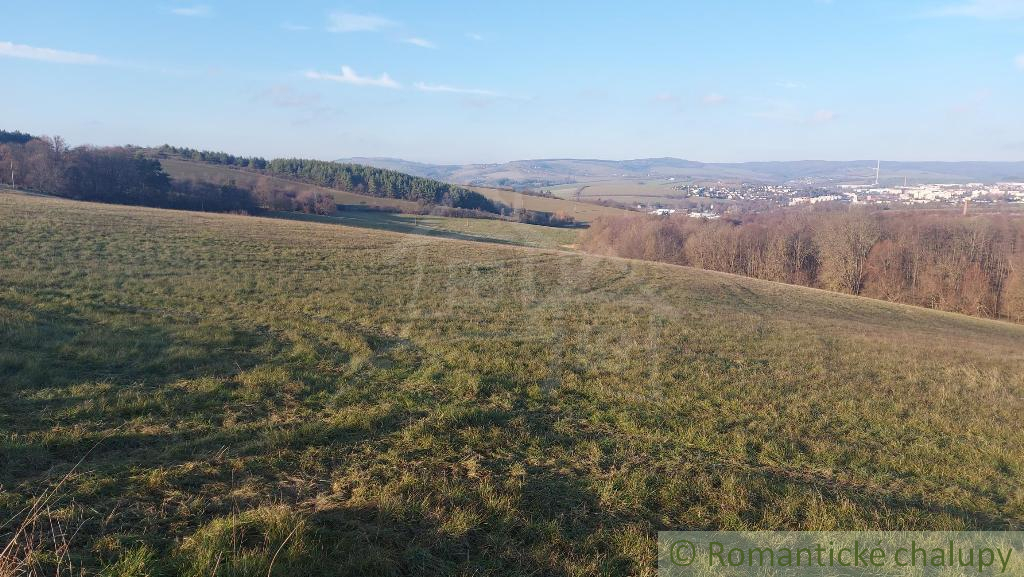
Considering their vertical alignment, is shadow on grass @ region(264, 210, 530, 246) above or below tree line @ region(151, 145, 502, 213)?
below

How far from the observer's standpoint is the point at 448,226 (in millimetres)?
61156

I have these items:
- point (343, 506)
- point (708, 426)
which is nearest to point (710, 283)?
point (708, 426)

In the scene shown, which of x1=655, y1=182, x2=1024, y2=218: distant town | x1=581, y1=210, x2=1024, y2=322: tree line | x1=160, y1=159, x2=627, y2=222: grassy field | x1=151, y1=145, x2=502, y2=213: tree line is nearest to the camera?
x1=581, y1=210, x2=1024, y2=322: tree line

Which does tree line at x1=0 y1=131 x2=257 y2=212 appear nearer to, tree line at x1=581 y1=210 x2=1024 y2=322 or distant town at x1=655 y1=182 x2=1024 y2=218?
tree line at x1=581 y1=210 x2=1024 y2=322

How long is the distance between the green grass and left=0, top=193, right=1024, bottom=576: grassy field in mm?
38481

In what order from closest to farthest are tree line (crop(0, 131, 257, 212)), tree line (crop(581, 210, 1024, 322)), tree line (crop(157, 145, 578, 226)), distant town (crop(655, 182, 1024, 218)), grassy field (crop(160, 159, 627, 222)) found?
tree line (crop(581, 210, 1024, 322)) → tree line (crop(0, 131, 257, 212)) → tree line (crop(157, 145, 578, 226)) → grassy field (crop(160, 159, 627, 222)) → distant town (crop(655, 182, 1024, 218))

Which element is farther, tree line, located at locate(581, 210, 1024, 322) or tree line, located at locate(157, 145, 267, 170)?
tree line, located at locate(157, 145, 267, 170)

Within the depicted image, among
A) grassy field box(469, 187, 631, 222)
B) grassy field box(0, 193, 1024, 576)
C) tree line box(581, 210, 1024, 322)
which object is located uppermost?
grassy field box(469, 187, 631, 222)

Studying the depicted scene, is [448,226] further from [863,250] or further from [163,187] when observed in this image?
[863,250]

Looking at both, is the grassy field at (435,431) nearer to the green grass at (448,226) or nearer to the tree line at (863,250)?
the green grass at (448,226)

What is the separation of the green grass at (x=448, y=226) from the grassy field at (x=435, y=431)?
1515 inches

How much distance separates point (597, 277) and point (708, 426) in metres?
17.2

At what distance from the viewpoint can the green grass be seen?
54.2m

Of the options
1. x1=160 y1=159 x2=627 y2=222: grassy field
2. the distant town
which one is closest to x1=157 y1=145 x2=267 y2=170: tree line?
x1=160 y1=159 x2=627 y2=222: grassy field
